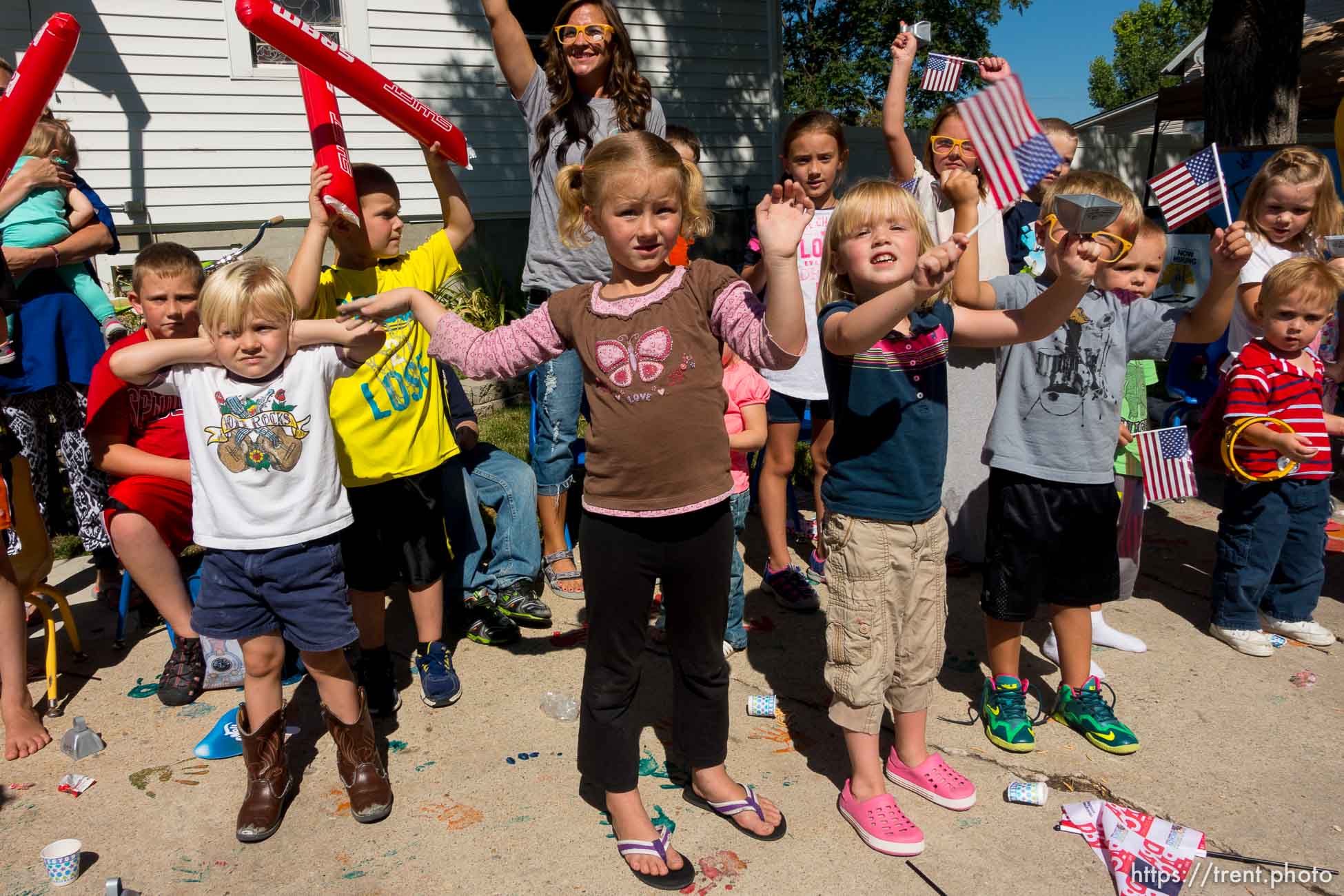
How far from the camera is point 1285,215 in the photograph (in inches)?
163

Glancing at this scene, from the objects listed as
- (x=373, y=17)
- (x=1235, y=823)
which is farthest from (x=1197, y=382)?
(x=373, y=17)

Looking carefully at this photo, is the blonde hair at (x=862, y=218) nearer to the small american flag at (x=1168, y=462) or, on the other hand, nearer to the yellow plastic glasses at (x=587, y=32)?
the small american flag at (x=1168, y=462)

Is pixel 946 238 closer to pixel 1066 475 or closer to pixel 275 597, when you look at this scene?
pixel 1066 475

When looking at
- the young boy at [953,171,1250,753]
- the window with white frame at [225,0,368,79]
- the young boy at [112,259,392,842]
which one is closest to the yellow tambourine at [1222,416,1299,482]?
the young boy at [953,171,1250,753]

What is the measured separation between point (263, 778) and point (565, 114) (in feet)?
9.15

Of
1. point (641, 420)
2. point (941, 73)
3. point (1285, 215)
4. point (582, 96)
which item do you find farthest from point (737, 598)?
point (1285, 215)

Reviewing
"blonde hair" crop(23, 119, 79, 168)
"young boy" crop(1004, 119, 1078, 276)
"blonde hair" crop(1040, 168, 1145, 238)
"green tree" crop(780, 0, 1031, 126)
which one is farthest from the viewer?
"green tree" crop(780, 0, 1031, 126)

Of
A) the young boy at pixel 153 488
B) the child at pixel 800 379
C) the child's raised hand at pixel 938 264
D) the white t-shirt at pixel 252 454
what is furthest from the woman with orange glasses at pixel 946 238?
the young boy at pixel 153 488

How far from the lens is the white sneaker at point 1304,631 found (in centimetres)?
394

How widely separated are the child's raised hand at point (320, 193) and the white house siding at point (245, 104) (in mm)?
7366

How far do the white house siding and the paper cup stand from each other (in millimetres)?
8070

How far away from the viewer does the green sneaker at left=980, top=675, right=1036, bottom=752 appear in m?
3.26

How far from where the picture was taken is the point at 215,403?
288cm

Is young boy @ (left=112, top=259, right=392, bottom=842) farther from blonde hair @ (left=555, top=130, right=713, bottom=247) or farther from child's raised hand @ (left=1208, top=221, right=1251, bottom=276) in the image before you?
child's raised hand @ (left=1208, top=221, right=1251, bottom=276)
